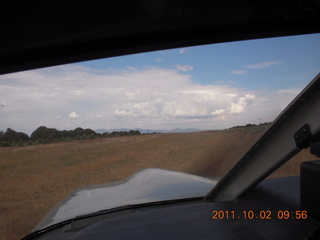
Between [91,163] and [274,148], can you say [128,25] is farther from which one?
[91,163]

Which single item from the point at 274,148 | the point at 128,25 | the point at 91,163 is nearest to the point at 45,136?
the point at 91,163

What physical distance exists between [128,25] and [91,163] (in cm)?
175

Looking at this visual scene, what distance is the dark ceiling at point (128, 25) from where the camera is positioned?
4.83ft

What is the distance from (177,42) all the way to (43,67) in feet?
3.11

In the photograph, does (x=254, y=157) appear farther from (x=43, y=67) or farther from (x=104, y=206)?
(x=43, y=67)

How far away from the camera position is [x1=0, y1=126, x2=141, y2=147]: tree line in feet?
7.58

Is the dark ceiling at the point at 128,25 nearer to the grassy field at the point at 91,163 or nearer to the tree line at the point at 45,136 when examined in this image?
the tree line at the point at 45,136

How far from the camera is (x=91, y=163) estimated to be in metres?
2.97
